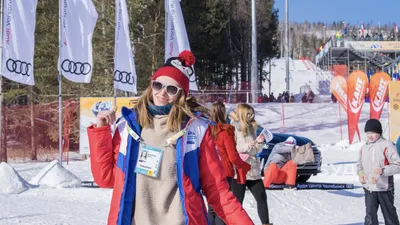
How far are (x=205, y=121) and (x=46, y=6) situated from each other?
1021 inches

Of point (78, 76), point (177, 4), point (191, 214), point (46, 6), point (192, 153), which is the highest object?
point (46, 6)

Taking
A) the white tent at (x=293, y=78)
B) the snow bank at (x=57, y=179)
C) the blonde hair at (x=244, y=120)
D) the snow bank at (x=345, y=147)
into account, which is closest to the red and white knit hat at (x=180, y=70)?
the blonde hair at (x=244, y=120)

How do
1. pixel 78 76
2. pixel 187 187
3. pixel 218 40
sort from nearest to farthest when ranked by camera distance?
pixel 187 187
pixel 78 76
pixel 218 40

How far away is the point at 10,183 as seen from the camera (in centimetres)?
1002

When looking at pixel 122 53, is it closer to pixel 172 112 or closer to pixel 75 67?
pixel 75 67

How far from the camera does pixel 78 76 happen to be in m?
12.9

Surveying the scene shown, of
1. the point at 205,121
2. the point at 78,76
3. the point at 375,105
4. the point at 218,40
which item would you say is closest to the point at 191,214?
the point at 205,121

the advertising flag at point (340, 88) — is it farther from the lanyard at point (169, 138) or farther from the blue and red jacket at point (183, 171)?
the lanyard at point (169, 138)

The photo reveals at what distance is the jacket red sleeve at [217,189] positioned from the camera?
9.34 feet

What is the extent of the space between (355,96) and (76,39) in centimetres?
1164

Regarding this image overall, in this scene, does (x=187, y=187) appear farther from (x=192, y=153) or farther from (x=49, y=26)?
(x=49, y=26)

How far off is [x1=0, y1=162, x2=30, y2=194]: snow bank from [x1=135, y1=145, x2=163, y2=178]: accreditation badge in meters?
7.64

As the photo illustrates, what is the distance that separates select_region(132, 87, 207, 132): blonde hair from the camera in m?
2.87

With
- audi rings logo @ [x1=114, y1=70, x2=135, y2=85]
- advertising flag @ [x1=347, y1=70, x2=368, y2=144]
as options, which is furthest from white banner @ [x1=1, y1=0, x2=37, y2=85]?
advertising flag @ [x1=347, y1=70, x2=368, y2=144]
